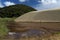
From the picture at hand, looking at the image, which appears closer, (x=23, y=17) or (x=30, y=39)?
(x=30, y=39)

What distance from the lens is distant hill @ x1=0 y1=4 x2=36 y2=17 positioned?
9.53 ft

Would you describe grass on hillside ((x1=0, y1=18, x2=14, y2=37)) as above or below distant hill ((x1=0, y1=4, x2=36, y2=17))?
below

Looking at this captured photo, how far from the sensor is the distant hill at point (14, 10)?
2906 mm

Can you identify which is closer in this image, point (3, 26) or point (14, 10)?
point (3, 26)

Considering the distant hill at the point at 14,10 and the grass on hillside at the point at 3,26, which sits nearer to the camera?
the grass on hillside at the point at 3,26

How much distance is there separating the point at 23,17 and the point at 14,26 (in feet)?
0.54

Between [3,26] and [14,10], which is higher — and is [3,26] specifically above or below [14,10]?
below

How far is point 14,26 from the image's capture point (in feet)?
8.37

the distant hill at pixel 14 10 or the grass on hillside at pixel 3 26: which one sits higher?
the distant hill at pixel 14 10

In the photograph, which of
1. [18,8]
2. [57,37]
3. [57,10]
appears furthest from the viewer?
[18,8]

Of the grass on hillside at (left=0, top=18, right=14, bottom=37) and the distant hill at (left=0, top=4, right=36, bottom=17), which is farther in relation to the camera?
the distant hill at (left=0, top=4, right=36, bottom=17)

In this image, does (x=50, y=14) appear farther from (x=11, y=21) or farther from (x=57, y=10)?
(x=11, y=21)

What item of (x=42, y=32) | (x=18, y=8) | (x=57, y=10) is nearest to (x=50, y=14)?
(x=57, y=10)

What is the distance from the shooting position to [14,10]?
3.06 m
